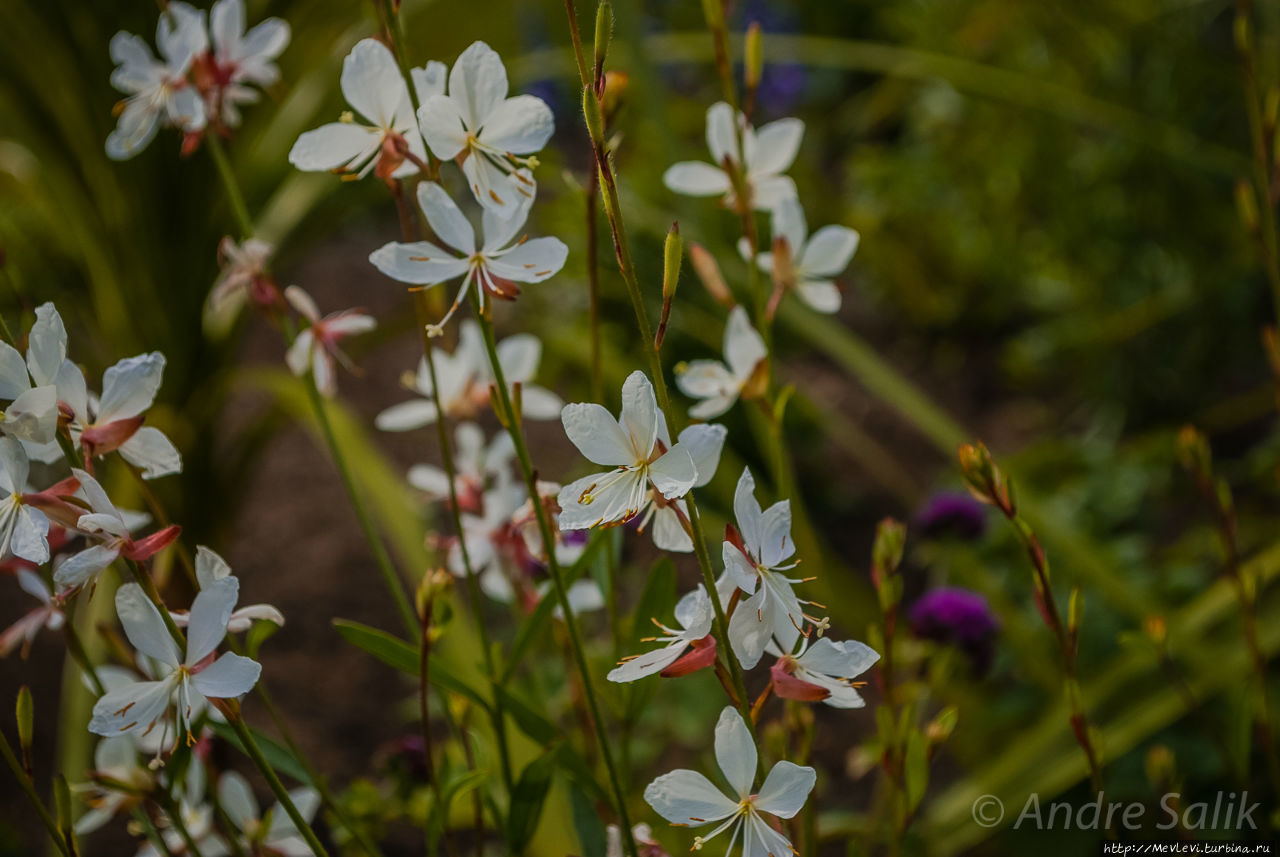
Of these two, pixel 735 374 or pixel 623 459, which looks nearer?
pixel 623 459

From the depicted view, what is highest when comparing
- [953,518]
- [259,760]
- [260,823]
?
[259,760]

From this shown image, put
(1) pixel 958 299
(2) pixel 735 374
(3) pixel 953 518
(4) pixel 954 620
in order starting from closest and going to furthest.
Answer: (2) pixel 735 374 → (4) pixel 954 620 → (3) pixel 953 518 → (1) pixel 958 299

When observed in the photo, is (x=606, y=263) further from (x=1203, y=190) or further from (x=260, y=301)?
(x=260, y=301)

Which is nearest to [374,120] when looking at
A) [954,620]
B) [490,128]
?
[490,128]

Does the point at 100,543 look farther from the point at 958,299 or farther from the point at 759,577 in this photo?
the point at 958,299

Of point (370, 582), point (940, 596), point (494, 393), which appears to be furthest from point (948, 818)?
point (370, 582)

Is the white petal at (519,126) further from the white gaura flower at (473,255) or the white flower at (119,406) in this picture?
the white flower at (119,406)
